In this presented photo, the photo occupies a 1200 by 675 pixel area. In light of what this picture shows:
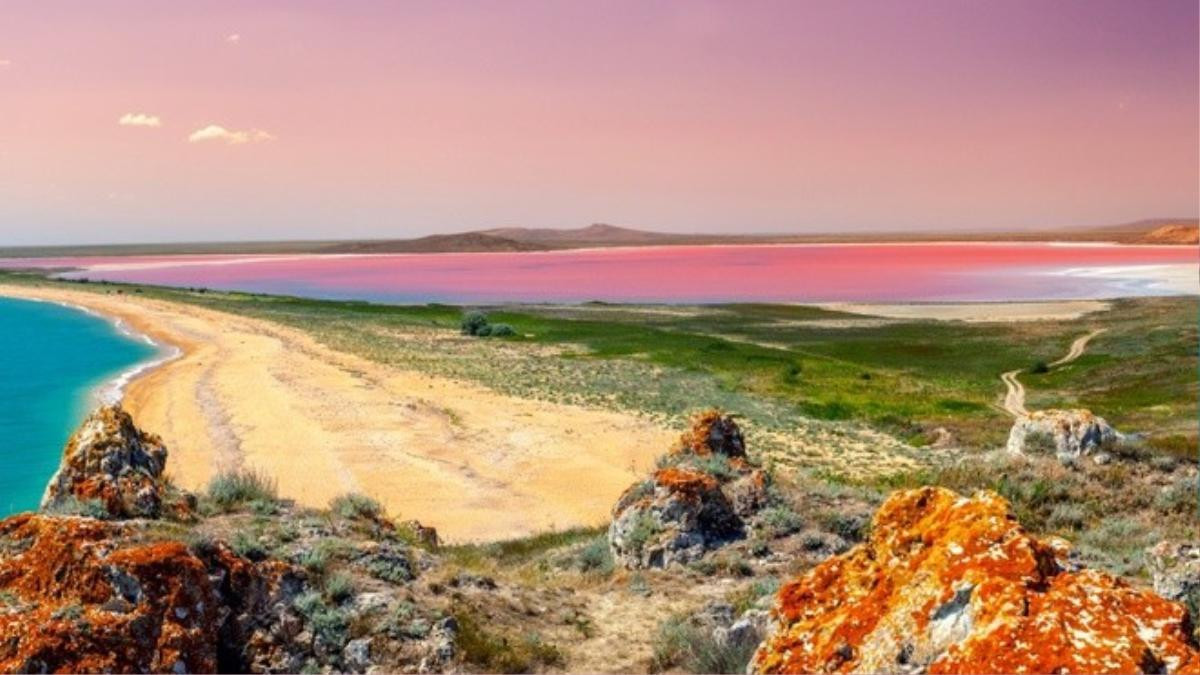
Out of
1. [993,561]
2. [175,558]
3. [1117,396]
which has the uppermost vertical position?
[993,561]

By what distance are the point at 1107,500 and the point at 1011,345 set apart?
51.3 metres

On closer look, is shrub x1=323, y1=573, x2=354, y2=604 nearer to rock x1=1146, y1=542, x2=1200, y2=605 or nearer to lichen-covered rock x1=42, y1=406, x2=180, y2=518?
lichen-covered rock x1=42, y1=406, x2=180, y2=518

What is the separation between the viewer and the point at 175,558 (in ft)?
Result: 27.7

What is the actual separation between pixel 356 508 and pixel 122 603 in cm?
577

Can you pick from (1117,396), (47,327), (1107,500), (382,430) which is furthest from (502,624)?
(47,327)

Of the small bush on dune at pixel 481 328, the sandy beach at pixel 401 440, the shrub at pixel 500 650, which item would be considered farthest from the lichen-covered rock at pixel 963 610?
the small bush on dune at pixel 481 328

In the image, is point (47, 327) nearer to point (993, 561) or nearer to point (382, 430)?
point (382, 430)

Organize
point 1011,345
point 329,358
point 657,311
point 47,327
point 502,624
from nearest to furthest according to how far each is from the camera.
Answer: point 502,624 → point 329,358 → point 1011,345 → point 47,327 → point 657,311

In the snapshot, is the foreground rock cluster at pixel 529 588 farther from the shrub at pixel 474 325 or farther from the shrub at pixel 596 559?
the shrub at pixel 474 325

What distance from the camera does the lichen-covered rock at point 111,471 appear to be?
11188 millimetres

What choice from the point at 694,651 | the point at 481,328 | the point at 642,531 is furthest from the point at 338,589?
the point at 481,328

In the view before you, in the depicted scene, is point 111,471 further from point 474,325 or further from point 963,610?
point 474,325

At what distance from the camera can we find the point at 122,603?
797 cm

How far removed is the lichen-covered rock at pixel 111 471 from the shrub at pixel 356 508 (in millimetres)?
2552
